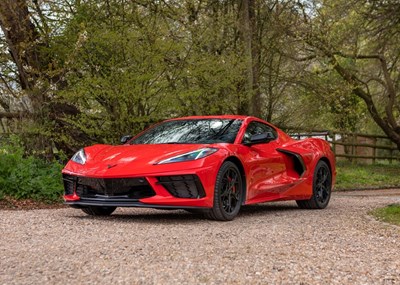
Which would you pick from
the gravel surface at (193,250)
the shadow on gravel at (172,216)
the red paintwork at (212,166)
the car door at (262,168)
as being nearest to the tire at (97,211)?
the shadow on gravel at (172,216)

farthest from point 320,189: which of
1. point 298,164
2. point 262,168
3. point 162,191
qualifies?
point 162,191

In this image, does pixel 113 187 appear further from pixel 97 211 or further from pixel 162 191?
pixel 97 211

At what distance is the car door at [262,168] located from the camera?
8.07m

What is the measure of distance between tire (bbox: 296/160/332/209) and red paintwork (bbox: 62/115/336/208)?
18 centimetres

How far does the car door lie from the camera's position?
8070 mm

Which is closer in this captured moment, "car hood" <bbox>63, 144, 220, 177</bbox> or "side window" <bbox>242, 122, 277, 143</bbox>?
"car hood" <bbox>63, 144, 220, 177</bbox>

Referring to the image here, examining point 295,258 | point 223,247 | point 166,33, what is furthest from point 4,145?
point 295,258

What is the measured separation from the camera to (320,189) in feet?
32.4

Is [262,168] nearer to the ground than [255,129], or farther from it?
nearer to the ground

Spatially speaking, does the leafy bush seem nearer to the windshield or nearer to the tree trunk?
the windshield

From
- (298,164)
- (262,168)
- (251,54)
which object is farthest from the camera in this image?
(251,54)

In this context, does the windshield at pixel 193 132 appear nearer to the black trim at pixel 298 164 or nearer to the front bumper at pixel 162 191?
the front bumper at pixel 162 191

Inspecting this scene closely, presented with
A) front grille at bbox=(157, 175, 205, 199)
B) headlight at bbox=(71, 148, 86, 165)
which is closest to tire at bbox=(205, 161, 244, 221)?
front grille at bbox=(157, 175, 205, 199)

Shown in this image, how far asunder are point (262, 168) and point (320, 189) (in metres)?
1.93
